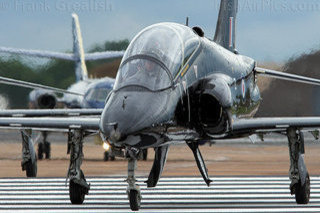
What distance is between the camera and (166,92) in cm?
1217

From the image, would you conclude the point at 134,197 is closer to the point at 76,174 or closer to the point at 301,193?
the point at 76,174

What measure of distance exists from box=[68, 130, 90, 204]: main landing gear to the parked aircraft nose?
2512mm

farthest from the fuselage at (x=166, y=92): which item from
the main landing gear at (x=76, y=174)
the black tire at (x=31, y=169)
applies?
the black tire at (x=31, y=169)

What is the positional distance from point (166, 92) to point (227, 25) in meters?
8.62

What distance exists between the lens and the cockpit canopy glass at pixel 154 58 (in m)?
12.1

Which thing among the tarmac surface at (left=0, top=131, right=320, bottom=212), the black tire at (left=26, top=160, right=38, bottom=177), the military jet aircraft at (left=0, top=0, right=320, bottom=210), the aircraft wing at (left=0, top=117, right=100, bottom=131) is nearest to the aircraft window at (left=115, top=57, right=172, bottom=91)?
the military jet aircraft at (left=0, top=0, right=320, bottom=210)

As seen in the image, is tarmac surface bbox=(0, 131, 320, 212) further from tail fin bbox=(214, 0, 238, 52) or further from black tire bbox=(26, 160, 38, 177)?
tail fin bbox=(214, 0, 238, 52)

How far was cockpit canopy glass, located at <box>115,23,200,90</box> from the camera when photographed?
12078mm

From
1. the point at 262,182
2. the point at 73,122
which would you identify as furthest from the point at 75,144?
the point at 262,182

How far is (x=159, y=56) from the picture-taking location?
12.4 meters

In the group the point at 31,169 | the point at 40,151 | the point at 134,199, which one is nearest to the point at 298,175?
the point at 134,199

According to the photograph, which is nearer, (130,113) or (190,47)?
(130,113)

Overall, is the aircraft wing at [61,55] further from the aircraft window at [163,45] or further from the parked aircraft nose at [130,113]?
the parked aircraft nose at [130,113]

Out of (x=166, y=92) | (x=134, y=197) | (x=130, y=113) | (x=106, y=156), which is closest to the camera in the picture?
(x=130, y=113)
